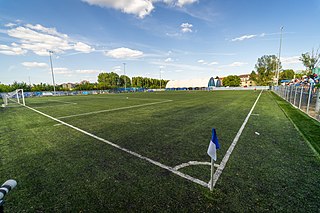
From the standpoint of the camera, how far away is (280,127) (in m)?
6.38

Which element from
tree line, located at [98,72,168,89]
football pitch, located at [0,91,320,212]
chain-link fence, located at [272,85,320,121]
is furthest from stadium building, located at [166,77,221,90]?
football pitch, located at [0,91,320,212]

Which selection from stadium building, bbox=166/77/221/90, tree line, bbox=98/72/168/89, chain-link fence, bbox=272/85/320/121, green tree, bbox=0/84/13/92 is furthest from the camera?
tree line, bbox=98/72/168/89

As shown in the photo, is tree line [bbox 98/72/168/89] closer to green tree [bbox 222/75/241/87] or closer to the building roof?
the building roof

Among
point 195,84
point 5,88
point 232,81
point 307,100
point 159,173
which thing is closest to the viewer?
point 159,173

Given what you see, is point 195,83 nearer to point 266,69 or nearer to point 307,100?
point 266,69

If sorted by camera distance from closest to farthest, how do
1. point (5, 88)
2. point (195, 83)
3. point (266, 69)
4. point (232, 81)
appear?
point (5, 88) < point (266, 69) < point (195, 83) < point (232, 81)

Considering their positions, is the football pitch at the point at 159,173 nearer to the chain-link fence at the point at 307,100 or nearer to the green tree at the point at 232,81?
the chain-link fence at the point at 307,100

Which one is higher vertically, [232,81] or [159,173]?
[232,81]

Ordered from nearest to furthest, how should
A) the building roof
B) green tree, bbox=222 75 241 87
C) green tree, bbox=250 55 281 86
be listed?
green tree, bbox=250 55 281 86 → the building roof → green tree, bbox=222 75 241 87

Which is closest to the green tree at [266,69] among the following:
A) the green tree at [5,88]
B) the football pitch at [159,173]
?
the football pitch at [159,173]

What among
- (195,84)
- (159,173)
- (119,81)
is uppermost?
(119,81)

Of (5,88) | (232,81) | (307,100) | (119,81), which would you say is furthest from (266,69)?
(5,88)

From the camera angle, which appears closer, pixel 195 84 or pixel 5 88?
pixel 5 88

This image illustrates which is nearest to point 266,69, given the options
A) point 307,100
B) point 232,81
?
point 232,81
